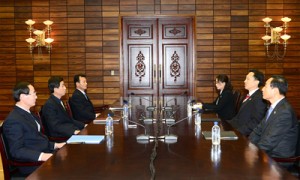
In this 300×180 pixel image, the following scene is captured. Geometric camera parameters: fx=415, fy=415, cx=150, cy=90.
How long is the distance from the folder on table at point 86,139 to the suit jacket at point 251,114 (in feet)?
6.02

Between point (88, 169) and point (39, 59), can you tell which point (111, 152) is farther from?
point (39, 59)

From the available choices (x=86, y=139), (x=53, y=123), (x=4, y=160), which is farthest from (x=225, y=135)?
(x=53, y=123)

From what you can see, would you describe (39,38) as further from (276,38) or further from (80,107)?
(276,38)

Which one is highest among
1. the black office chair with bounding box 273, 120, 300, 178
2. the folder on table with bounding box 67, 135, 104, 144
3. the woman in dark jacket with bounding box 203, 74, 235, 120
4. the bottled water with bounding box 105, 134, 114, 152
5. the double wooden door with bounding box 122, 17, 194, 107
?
the double wooden door with bounding box 122, 17, 194, 107

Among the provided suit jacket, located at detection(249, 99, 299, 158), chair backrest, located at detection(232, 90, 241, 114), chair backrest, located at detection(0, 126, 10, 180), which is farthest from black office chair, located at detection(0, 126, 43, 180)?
chair backrest, located at detection(232, 90, 241, 114)

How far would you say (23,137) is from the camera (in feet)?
11.3

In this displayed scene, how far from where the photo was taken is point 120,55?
940cm

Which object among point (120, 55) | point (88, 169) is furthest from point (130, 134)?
point (120, 55)

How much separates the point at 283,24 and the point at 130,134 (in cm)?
658

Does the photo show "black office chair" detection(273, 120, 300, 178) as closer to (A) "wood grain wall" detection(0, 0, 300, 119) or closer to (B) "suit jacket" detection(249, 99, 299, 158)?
(B) "suit jacket" detection(249, 99, 299, 158)

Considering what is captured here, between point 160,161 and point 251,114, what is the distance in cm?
237

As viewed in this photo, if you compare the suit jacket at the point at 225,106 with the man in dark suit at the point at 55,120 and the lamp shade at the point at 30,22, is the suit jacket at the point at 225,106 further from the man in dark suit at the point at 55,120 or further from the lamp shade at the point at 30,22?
the lamp shade at the point at 30,22

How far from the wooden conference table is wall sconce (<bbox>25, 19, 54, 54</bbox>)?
600 cm

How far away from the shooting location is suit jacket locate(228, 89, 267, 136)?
459cm
